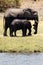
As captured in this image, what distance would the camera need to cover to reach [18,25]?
1798cm

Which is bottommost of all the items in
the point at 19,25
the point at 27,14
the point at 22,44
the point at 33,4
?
the point at 22,44

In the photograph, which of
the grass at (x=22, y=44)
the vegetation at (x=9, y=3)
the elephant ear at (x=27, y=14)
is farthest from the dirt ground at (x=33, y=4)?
the grass at (x=22, y=44)

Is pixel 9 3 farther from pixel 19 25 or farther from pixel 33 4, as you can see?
pixel 19 25

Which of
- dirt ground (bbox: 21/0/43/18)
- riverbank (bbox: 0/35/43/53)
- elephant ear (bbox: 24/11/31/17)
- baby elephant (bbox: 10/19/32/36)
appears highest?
dirt ground (bbox: 21/0/43/18)

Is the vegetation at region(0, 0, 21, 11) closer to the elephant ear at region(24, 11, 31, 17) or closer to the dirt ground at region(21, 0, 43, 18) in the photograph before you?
the dirt ground at region(21, 0, 43, 18)

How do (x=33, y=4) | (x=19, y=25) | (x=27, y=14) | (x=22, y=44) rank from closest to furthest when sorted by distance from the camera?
1. (x=22, y=44)
2. (x=19, y=25)
3. (x=27, y=14)
4. (x=33, y=4)

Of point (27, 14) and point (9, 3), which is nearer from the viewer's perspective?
point (27, 14)

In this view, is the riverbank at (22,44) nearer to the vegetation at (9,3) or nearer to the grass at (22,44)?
the grass at (22,44)

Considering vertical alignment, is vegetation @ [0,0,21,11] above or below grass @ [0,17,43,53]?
above

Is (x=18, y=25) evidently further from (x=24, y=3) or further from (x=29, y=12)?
(x=24, y=3)

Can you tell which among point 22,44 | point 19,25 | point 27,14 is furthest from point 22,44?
point 27,14

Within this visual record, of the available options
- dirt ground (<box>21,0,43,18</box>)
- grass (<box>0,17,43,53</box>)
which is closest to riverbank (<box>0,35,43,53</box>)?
grass (<box>0,17,43,53</box>)

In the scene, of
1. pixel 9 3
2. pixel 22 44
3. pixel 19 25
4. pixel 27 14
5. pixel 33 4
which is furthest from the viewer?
pixel 33 4

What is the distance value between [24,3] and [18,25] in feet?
64.7
